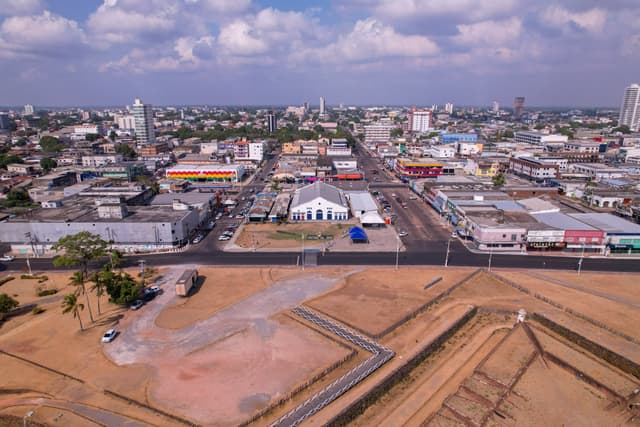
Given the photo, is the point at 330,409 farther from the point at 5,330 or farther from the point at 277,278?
the point at 5,330

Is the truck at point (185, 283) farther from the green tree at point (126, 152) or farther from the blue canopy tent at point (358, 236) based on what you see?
the green tree at point (126, 152)

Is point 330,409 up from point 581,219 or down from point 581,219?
down

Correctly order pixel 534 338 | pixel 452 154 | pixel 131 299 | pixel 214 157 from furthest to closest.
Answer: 1. pixel 452 154
2. pixel 214 157
3. pixel 131 299
4. pixel 534 338

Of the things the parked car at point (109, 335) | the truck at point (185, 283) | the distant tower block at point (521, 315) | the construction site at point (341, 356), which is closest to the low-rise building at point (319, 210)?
the construction site at point (341, 356)

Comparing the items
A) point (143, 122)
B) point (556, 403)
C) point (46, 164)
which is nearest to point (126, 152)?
point (46, 164)

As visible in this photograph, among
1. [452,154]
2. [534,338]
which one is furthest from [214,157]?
[534,338]

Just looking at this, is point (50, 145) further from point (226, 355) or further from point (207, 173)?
point (226, 355)

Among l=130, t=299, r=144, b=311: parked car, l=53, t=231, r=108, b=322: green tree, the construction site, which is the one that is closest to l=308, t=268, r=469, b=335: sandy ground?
the construction site
